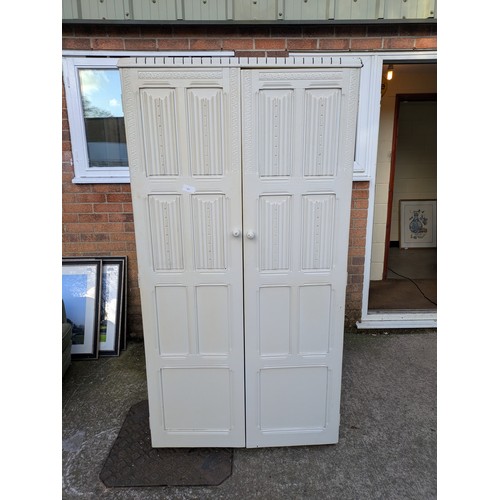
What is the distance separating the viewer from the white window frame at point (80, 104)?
2.57m

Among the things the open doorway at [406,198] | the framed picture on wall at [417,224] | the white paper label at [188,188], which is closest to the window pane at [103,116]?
the white paper label at [188,188]

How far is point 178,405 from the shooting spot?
73.2 inches

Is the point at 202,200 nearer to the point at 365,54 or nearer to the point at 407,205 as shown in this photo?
the point at 365,54

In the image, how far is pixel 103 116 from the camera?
273 cm

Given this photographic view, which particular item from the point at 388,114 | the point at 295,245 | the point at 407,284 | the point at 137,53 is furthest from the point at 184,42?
the point at 407,284

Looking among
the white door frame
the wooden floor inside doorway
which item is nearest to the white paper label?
the white door frame

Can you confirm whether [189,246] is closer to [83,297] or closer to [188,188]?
[188,188]

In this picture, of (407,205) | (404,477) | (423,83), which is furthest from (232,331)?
(407,205)

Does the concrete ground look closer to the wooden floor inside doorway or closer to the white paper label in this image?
the wooden floor inside doorway

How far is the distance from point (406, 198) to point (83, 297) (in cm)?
476

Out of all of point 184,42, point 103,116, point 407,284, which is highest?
point 184,42

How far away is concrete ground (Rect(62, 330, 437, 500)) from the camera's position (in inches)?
67.0

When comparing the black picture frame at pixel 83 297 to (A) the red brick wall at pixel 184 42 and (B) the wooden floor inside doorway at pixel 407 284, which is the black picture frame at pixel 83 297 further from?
(B) the wooden floor inside doorway at pixel 407 284

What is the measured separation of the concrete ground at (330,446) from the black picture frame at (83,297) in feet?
0.78
